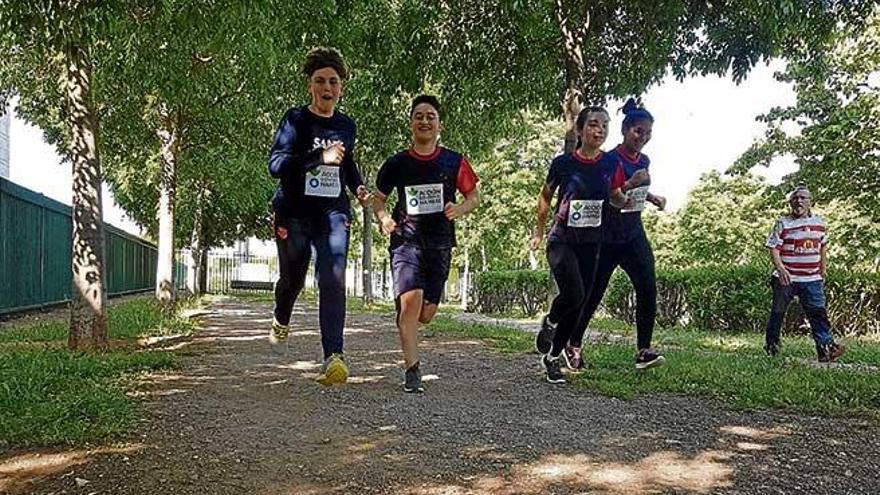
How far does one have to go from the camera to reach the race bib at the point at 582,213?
539 centimetres

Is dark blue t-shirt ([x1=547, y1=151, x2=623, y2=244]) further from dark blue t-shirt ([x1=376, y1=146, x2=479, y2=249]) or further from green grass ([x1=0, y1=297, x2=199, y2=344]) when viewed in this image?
green grass ([x1=0, y1=297, x2=199, y2=344])

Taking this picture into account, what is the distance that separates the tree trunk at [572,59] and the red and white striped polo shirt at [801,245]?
2.45 metres

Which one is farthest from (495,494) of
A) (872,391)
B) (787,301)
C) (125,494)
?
(787,301)

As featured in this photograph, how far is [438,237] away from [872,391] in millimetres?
2892

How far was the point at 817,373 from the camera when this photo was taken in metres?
5.99

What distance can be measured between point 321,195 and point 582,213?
70.0 inches

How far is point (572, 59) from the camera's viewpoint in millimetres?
7711

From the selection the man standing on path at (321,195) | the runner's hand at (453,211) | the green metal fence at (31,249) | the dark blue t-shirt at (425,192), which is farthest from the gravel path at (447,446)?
the green metal fence at (31,249)

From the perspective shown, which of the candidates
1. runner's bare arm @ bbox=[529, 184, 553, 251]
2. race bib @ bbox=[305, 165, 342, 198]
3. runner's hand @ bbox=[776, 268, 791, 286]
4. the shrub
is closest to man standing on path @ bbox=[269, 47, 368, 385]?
race bib @ bbox=[305, 165, 342, 198]

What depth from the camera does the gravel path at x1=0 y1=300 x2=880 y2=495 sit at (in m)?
2.95

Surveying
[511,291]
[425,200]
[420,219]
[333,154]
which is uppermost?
[333,154]

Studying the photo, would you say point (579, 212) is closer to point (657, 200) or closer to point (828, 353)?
point (657, 200)

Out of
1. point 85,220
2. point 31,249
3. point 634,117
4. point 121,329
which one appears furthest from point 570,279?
point 31,249

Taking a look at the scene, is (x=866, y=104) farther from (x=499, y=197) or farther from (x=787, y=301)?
(x=499, y=197)
